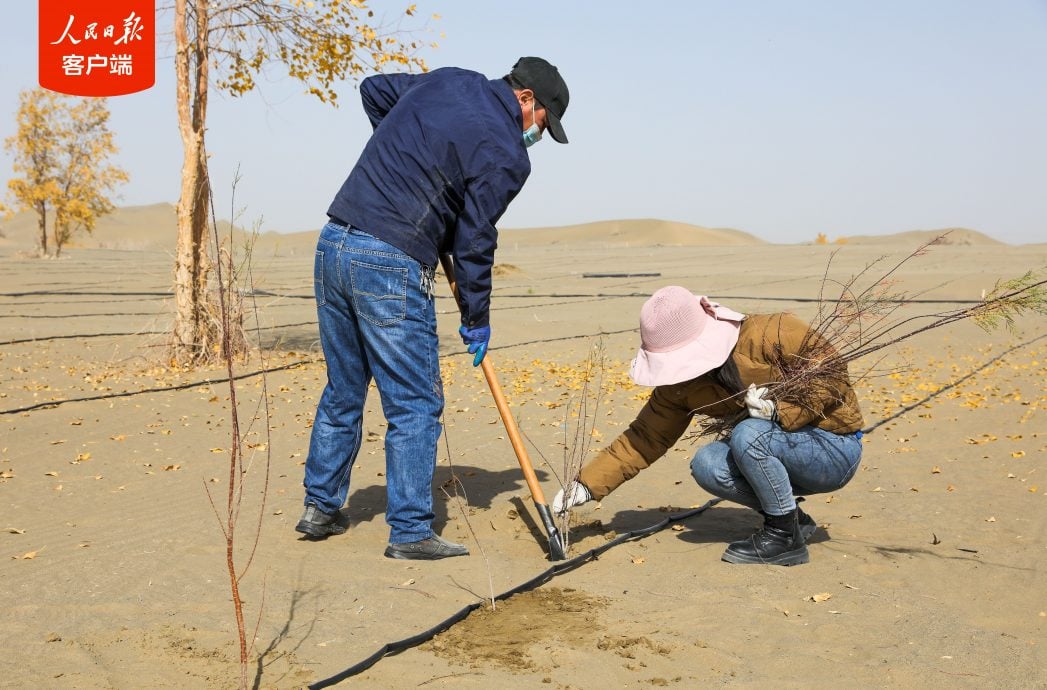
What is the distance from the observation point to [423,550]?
169 inches

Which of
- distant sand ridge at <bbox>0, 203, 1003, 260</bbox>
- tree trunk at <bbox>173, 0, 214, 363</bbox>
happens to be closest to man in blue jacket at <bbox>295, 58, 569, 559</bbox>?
tree trunk at <bbox>173, 0, 214, 363</bbox>

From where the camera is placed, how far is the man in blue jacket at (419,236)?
4.05 metres

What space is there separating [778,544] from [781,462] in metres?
0.34

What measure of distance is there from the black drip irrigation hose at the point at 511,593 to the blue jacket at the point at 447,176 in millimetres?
1072

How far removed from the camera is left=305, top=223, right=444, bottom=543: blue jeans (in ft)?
13.5

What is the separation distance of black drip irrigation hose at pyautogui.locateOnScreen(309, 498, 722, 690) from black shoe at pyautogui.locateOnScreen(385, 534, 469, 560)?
0.47 metres

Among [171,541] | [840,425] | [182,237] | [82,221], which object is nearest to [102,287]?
[182,237]

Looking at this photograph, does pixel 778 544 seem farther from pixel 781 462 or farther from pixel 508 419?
pixel 508 419

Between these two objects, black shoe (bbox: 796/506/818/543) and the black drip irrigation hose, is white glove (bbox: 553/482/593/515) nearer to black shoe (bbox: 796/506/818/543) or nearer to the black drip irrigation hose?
the black drip irrigation hose

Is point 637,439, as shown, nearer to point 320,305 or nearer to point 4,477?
point 320,305

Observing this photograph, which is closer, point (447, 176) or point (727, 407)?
point (447, 176)

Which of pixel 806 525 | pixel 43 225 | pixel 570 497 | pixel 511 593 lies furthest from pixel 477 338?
pixel 43 225

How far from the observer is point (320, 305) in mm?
4328

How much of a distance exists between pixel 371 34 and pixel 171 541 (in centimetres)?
644
